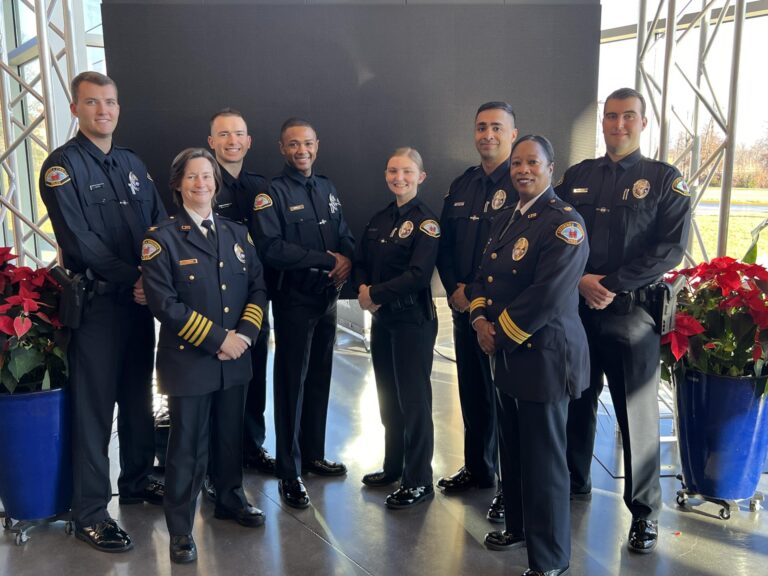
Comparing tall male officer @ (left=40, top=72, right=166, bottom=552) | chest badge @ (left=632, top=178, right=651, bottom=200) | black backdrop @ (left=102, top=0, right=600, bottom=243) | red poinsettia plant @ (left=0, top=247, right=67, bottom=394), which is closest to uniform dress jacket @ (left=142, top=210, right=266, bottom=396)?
tall male officer @ (left=40, top=72, right=166, bottom=552)

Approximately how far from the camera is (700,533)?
290cm

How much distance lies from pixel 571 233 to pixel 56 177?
2.09 metres

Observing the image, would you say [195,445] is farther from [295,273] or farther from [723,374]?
[723,374]

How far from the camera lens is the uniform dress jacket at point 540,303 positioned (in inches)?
89.4

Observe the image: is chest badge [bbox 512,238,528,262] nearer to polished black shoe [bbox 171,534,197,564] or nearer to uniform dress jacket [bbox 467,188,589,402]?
uniform dress jacket [bbox 467,188,589,402]

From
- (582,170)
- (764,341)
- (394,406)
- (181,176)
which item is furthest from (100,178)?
(764,341)

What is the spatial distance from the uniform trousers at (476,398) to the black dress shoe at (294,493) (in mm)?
852

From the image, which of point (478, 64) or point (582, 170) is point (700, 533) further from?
point (478, 64)

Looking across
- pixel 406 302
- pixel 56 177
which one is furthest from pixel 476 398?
pixel 56 177

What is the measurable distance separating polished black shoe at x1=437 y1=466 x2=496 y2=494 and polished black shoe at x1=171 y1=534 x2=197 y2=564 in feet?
4.08

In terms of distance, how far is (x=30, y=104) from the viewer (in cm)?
Answer: 819

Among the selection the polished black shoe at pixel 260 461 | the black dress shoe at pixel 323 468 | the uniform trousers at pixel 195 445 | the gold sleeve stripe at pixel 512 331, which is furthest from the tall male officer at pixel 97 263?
the gold sleeve stripe at pixel 512 331

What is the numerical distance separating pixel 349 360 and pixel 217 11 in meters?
3.08

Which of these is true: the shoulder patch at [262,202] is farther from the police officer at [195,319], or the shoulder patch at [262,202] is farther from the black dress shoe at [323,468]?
the black dress shoe at [323,468]
